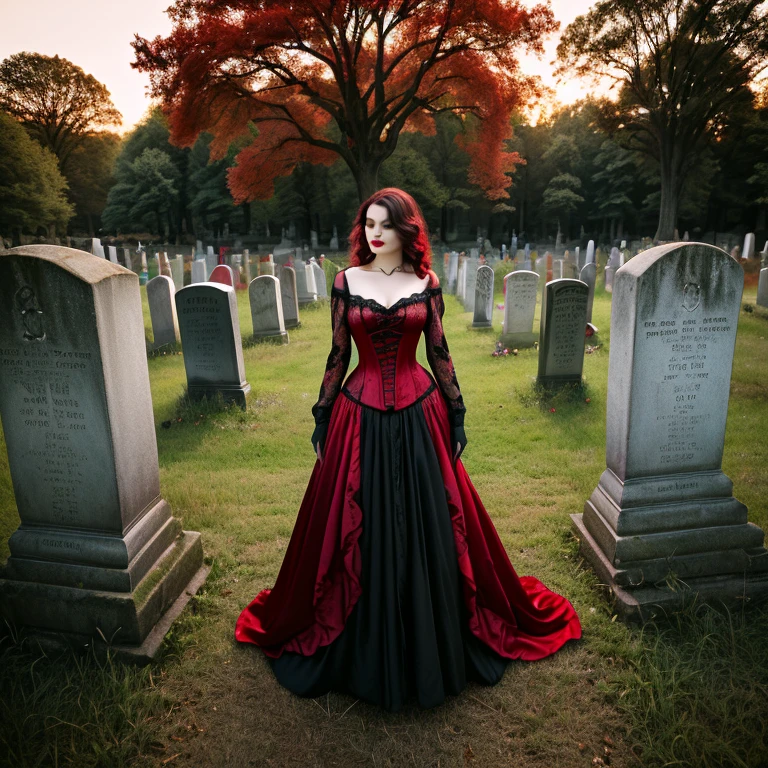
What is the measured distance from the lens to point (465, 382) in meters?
7.56

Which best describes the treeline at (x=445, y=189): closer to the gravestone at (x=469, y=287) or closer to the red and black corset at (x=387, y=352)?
the gravestone at (x=469, y=287)

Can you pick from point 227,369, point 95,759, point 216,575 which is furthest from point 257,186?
point 95,759

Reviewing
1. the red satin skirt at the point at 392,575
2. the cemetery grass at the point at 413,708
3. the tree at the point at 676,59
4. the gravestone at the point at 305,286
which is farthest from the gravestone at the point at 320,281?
the tree at the point at 676,59

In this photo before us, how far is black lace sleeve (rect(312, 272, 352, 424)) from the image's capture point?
2504 mm

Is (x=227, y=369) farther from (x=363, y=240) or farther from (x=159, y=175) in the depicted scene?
(x=159, y=175)

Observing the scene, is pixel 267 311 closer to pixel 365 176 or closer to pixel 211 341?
pixel 211 341

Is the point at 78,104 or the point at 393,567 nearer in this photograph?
the point at 393,567

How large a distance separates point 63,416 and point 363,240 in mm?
1721

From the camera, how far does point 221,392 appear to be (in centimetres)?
670

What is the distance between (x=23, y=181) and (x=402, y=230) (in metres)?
22.4

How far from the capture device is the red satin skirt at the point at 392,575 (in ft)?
7.89

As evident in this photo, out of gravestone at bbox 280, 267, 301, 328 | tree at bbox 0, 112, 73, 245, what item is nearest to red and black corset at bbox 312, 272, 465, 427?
gravestone at bbox 280, 267, 301, 328

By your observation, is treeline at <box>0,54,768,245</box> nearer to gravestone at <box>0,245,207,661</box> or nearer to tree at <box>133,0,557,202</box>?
tree at <box>133,0,557,202</box>

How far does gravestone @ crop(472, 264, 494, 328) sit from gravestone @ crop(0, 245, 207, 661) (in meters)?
7.83
